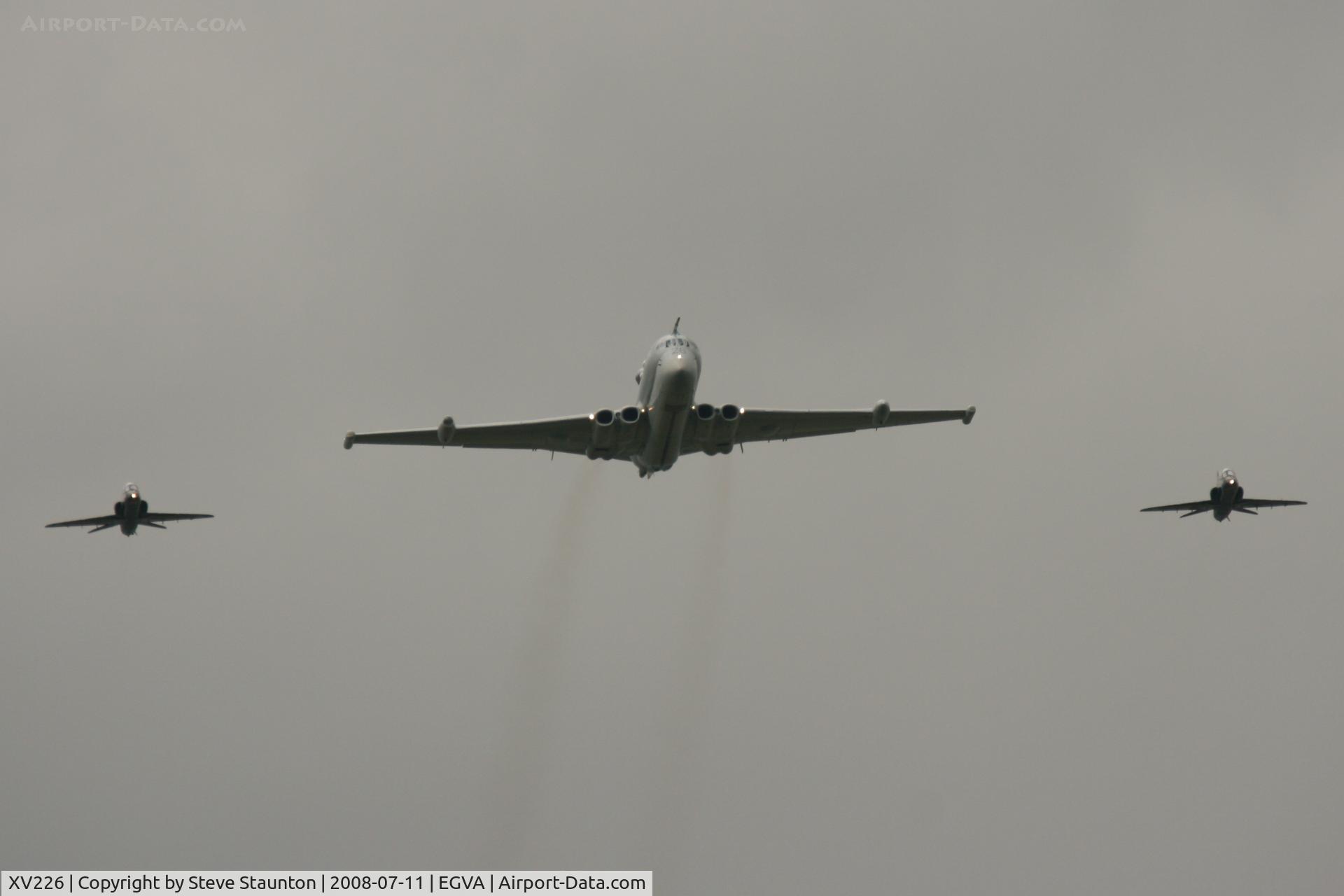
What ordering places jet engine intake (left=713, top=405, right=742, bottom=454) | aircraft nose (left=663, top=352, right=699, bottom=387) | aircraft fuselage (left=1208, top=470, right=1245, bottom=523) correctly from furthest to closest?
1. aircraft fuselage (left=1208, top=470, right=1245, bottom=523)
2. jet engine intake (left=713, top=405, right=742, bottom=454)
3. aircraft nose (left=663, top=352, right=699, bottom=387)

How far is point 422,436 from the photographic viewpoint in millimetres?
57062

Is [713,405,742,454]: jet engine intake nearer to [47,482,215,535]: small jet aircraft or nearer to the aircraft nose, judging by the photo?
the aircraft nose

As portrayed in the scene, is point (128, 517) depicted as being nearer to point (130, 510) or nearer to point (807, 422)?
point (130, 510)

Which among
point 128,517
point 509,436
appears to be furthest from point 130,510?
point 509,436

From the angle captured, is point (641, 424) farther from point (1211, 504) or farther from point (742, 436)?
point (1211, 504)

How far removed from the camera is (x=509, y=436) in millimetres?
58094

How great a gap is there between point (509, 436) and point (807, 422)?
10661mm

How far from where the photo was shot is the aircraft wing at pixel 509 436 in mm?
56250

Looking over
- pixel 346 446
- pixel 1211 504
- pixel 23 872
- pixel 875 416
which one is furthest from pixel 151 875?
pixel 1211 504

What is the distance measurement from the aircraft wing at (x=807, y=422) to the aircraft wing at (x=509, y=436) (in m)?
3.81

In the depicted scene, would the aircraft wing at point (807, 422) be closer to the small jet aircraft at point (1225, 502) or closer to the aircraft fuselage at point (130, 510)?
the small jet aircraft at point (1225, 502)

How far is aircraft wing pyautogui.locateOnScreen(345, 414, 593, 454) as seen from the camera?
5625 cm

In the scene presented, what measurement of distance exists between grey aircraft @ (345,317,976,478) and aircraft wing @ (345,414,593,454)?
25 millimetres

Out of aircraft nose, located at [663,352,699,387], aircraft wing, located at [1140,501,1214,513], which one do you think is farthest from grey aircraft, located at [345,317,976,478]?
aircraft wing, located at [1140,501,1214,513]
